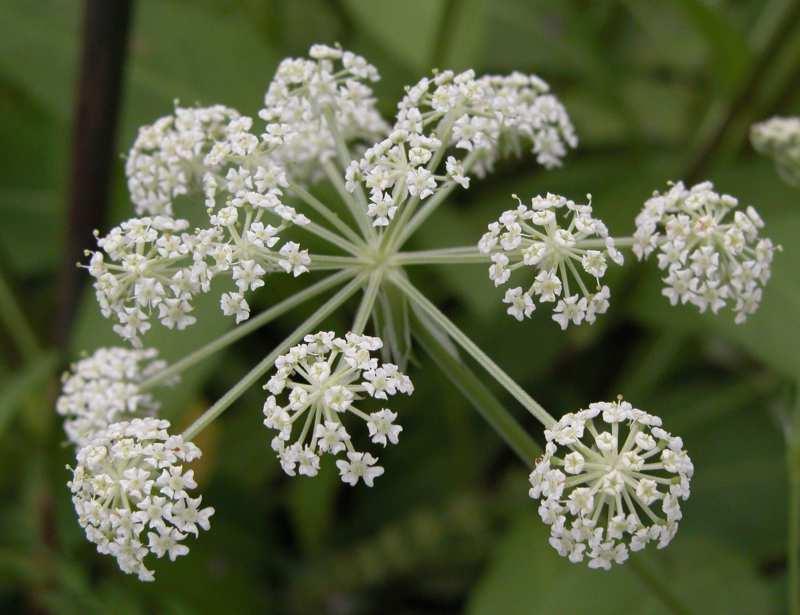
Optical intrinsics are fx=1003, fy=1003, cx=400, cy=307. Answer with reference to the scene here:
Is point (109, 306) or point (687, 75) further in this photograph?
point (687, 75)

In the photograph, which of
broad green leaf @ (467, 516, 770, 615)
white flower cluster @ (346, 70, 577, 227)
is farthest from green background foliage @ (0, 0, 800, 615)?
white flower cluster @ (346, 70, 577, 227)

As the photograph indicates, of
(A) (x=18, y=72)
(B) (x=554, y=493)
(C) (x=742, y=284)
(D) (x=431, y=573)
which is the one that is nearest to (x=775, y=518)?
(D) (x=431, y=573)

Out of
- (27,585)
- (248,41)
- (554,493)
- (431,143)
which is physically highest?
(248,41)

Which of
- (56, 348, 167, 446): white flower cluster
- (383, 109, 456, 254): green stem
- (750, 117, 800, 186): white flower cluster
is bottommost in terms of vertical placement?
(56, 348, 167, 446): white flower cluster

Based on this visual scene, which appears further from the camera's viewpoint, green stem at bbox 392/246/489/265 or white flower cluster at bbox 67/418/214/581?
green stem at bbox 392/246/489/265

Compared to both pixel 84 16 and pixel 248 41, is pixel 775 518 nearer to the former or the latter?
pixel 248 41

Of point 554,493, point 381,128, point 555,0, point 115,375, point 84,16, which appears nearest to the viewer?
point 554,493

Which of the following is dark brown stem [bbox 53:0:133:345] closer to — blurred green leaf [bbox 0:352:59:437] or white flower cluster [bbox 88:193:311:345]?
blurred green leaf [bbox 0:352:59:437]

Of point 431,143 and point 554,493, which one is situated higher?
point 431,143
